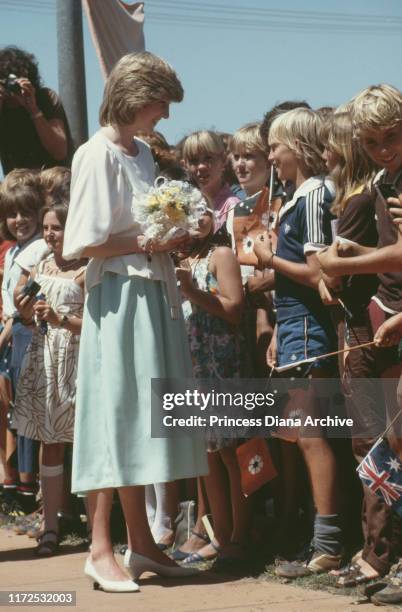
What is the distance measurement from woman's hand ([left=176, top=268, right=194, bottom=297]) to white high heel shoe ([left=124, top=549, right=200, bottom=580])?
4.11 feet

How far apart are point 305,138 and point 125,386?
1458 millimetres

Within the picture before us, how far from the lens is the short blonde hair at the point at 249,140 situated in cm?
684

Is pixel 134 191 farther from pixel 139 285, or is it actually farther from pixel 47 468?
pixel 47 468

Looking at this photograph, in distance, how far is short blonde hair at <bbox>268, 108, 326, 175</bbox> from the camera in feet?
19.0

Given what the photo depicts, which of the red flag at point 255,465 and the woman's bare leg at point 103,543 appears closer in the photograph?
the woman's bare leg at point 103,543

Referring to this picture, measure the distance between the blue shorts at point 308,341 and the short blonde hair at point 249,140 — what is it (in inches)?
60.7

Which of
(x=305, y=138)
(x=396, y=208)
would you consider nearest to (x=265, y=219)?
(x=305, y=138)

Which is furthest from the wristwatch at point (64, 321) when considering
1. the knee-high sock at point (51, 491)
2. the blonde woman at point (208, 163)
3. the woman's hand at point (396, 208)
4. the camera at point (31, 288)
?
the woman's hand at point (396, 208)

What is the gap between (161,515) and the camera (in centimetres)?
654

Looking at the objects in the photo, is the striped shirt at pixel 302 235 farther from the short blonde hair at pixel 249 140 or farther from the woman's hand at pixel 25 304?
the woman's hand at pixel 25 304

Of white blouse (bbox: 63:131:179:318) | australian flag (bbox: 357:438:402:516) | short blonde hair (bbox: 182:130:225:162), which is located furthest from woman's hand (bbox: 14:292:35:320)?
australian flag (bbox: 357:438:402:516)

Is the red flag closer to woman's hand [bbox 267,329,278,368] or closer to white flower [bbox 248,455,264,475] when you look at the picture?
white flower [bbox 248,455,264,475]

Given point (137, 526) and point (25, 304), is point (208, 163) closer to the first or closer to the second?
point (25, 304)

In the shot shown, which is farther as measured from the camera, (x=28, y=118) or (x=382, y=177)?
(x=28, y=118)
